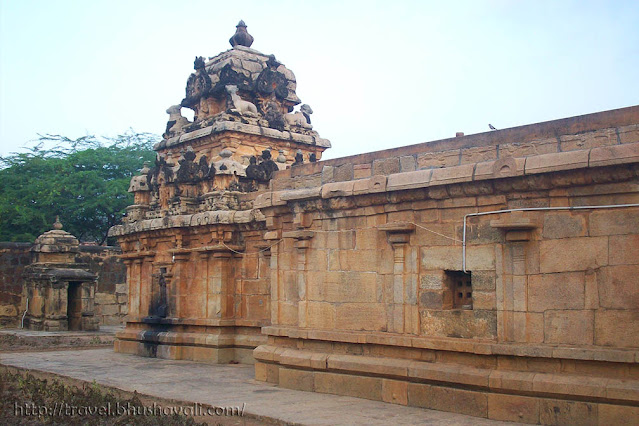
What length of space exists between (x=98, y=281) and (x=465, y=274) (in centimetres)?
1951

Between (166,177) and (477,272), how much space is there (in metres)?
8.65

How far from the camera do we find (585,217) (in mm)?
7633

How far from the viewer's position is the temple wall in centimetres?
739

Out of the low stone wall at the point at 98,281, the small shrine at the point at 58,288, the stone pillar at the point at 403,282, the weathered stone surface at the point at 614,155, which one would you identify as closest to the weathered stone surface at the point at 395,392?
the stone pillar at the point at 403,282

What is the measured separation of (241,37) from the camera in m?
16.5

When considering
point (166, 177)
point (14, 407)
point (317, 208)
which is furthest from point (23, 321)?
point (317, 208)

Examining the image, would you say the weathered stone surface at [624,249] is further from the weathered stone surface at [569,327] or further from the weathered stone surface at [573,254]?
the weathered stone surface at [569,327]

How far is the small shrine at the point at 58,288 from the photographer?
22172mm

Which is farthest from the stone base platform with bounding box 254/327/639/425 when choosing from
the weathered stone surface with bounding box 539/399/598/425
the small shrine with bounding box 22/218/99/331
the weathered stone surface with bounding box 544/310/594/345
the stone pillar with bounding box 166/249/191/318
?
the small shrine with bounding box 22/218/99/331

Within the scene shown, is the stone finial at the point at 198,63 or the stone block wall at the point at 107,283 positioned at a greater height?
the stone finial at the point at 198,63

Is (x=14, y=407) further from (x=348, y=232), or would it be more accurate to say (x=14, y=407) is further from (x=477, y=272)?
(x=477, y=272)

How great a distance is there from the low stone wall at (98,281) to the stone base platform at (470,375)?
15577 millimetres

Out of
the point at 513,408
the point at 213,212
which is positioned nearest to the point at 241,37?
the point at 213,212

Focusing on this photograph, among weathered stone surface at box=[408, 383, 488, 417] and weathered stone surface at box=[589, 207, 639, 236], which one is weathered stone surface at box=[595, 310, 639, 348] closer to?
weathered stone surface at box=[589, 207, 639, 236]
